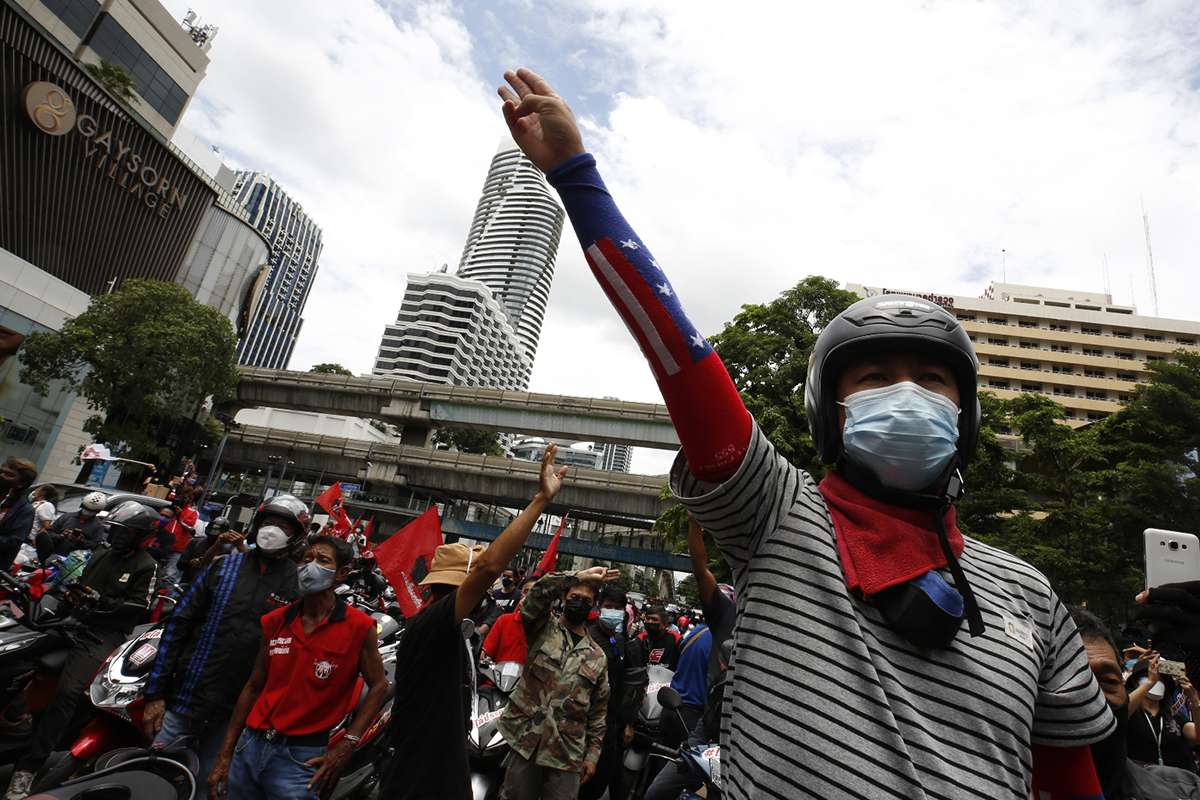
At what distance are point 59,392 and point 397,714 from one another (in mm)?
37102

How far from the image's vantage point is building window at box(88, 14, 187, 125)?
1490 inches

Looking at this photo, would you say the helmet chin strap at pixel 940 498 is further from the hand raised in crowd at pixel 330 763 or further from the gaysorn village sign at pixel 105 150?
the gaysorn village sign at pixel 105 150

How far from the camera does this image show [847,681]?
1.06 meters

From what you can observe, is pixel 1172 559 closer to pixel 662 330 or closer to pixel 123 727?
pixel 662 330

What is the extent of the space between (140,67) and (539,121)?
177ft

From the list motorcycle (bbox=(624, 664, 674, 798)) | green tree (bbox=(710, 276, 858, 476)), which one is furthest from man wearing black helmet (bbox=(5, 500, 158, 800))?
green tree (bbox=(710, 276, 858, 476))

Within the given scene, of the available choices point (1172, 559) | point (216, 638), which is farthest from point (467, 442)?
point (1172, 559)

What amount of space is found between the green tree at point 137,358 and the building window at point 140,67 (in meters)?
21.6

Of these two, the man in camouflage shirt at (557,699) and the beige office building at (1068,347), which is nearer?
the man in camouflage shirt at (557,699)

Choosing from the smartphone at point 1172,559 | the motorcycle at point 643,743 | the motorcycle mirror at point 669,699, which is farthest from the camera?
the motorcycle at point 643,743

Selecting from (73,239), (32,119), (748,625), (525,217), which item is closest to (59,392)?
(73,239)

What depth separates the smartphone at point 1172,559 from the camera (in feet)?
8.53

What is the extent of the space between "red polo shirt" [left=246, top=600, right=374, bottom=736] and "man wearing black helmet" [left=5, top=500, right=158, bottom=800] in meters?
1.90

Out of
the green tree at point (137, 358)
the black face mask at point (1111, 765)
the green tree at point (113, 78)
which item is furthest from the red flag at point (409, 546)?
the green tree at point (113, 78)
